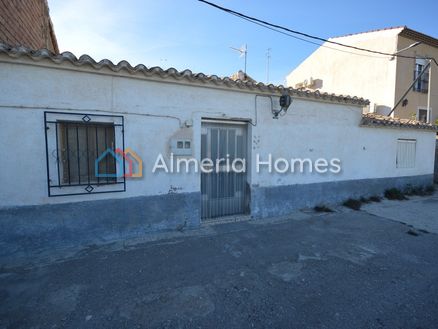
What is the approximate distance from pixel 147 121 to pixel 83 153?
139 centimetres

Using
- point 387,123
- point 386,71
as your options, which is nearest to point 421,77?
point 386,71

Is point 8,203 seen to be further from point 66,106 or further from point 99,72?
point 99,72

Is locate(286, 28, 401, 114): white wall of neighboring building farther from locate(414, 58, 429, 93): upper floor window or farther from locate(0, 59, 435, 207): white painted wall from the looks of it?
locate(0, 59, 435, 207): white painted wall

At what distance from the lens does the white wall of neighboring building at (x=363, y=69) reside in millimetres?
14164

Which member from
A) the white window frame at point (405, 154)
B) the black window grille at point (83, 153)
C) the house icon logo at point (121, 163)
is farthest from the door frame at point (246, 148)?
the white window frame at point (405, 154)

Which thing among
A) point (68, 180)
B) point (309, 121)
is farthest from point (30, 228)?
point (309, 121)

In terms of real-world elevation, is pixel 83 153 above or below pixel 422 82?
below

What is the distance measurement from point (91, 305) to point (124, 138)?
9.75 ft

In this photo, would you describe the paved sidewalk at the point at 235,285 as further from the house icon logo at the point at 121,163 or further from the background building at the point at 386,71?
the background building at the point at 386,71

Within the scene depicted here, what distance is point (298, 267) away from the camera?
3.98m

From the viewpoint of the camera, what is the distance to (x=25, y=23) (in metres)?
5.98

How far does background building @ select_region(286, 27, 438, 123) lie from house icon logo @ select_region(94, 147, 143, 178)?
1524 cm

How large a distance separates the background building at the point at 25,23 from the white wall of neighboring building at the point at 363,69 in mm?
16259
